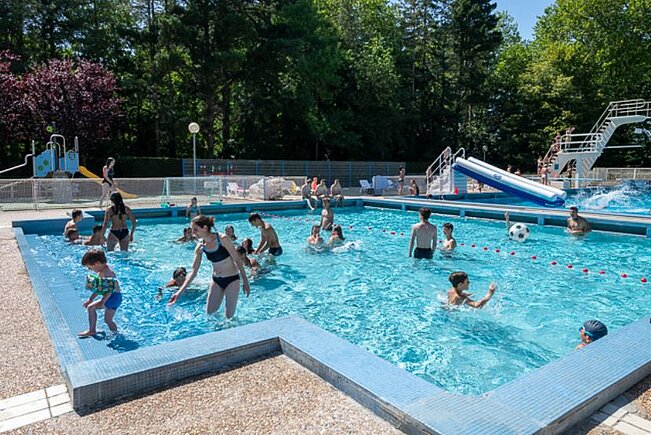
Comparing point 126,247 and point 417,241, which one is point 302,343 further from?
point 126,247

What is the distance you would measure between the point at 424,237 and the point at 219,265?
5.16 m

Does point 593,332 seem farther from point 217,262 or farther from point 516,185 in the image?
point 516,185

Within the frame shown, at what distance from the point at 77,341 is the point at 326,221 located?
336 inches

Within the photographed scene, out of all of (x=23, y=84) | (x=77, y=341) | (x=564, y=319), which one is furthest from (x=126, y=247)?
(x=23, y=84)

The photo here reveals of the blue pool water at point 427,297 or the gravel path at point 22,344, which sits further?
the blue pool water at point 427,297

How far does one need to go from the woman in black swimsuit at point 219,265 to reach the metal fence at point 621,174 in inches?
1140

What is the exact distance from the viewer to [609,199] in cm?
2444

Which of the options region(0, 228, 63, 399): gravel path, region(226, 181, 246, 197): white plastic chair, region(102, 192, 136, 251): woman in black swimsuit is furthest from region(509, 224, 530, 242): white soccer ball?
region(226, 181, 246, 197): white plastic chair

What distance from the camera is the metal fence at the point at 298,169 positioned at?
95.4 ft

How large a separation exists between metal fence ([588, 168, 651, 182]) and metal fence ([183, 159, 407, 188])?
519 inches

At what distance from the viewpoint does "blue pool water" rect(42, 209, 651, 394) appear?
5781 mm

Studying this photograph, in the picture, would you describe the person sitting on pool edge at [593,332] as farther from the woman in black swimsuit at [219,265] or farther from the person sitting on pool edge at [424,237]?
the person sitting on pool edge at [424,237]

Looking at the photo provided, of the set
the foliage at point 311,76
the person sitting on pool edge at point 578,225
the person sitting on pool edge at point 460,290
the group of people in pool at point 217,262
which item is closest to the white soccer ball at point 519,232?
the person sitting on pool edge at point 578,225

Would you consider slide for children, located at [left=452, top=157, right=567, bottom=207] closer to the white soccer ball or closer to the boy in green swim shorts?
the white soccer ball
